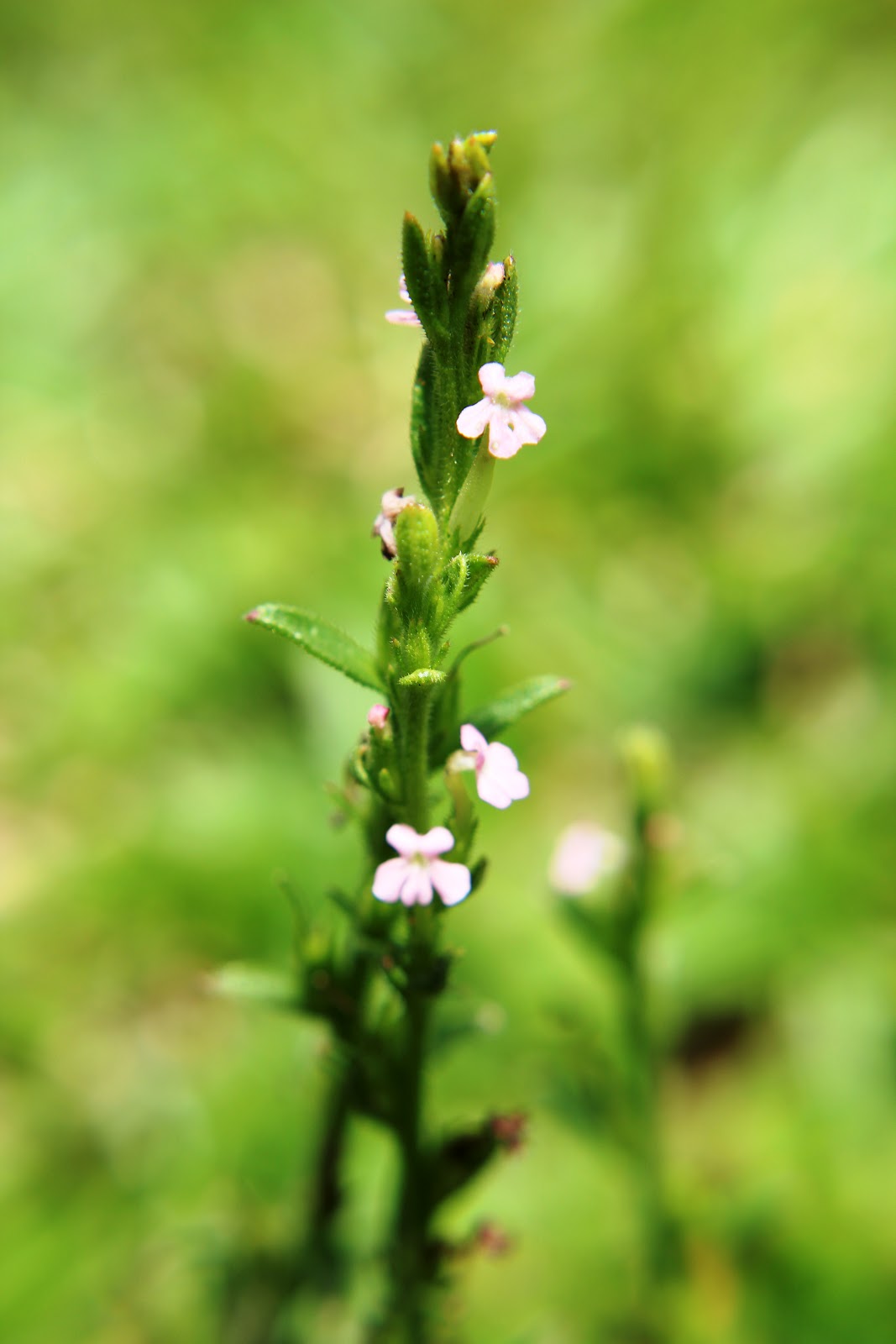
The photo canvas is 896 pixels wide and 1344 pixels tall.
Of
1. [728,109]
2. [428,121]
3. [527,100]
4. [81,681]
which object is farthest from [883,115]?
[81,681]

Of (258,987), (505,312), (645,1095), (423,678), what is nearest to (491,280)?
(505,312)

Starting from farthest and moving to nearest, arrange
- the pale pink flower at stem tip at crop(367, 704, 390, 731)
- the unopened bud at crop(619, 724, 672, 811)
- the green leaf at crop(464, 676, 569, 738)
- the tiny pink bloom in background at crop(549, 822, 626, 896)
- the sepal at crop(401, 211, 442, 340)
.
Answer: the tiny pink bloom in background at crop(549, 822, 626, 896) → the unopened bud at crop(619, 724, 672, 811) → the green leaf at crop(464, 676, 569, 738) → the pale pink flower at stem tip at crop(367, 704, 390, 731) → the sepal at crop(401, 211, 442, 340)

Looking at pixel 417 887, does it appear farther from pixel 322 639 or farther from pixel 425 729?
pixel 322 639

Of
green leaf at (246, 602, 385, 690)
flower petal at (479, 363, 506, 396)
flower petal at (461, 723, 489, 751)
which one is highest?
flower petal at (479, 363, 506, 396)

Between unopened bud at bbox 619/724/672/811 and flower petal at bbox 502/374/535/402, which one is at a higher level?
unopened bud at bbox 619/724/672/811

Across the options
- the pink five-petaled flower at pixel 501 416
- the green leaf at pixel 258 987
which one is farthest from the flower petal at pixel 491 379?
the green leaf at pixel 258 987

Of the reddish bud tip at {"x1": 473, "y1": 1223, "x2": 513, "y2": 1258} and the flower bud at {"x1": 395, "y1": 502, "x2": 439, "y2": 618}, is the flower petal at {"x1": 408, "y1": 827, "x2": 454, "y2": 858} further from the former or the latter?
the reddish bud tip at {"x1": 473, "y1": 1223, "x2": 513, "y2": 1258}

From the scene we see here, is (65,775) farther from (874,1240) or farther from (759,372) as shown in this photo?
(759,372)

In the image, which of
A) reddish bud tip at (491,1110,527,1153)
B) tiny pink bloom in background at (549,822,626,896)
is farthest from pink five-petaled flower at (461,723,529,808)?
tiny pink bloom in background at (549,822,626,896)
